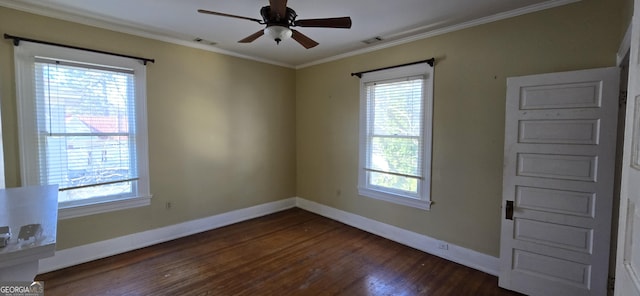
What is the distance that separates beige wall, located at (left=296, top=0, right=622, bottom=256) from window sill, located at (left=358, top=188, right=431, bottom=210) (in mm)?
72

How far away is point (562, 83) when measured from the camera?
2.28 m

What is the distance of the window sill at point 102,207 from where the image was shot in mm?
2885

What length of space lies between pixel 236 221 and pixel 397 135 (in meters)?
2.80

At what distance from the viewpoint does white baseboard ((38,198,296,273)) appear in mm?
2861

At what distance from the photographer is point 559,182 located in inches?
91.5

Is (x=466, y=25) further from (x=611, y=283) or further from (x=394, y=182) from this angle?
(x=611, y=283)

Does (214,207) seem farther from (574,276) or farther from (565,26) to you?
(565,26)

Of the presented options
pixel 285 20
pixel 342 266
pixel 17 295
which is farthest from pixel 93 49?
pixel 342 266

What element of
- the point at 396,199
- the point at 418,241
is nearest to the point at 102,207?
the point at 396,199

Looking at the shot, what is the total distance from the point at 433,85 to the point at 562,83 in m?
1.20

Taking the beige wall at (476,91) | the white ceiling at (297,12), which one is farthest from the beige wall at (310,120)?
the white ceiling at (297,12)

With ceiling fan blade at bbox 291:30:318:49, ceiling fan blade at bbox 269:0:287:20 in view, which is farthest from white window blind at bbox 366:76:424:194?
ceiling fan blade at bbox 269:0:287:20

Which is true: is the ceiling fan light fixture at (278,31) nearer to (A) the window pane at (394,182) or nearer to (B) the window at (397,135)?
(B) the window at (397,135)

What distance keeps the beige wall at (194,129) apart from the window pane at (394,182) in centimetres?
178
